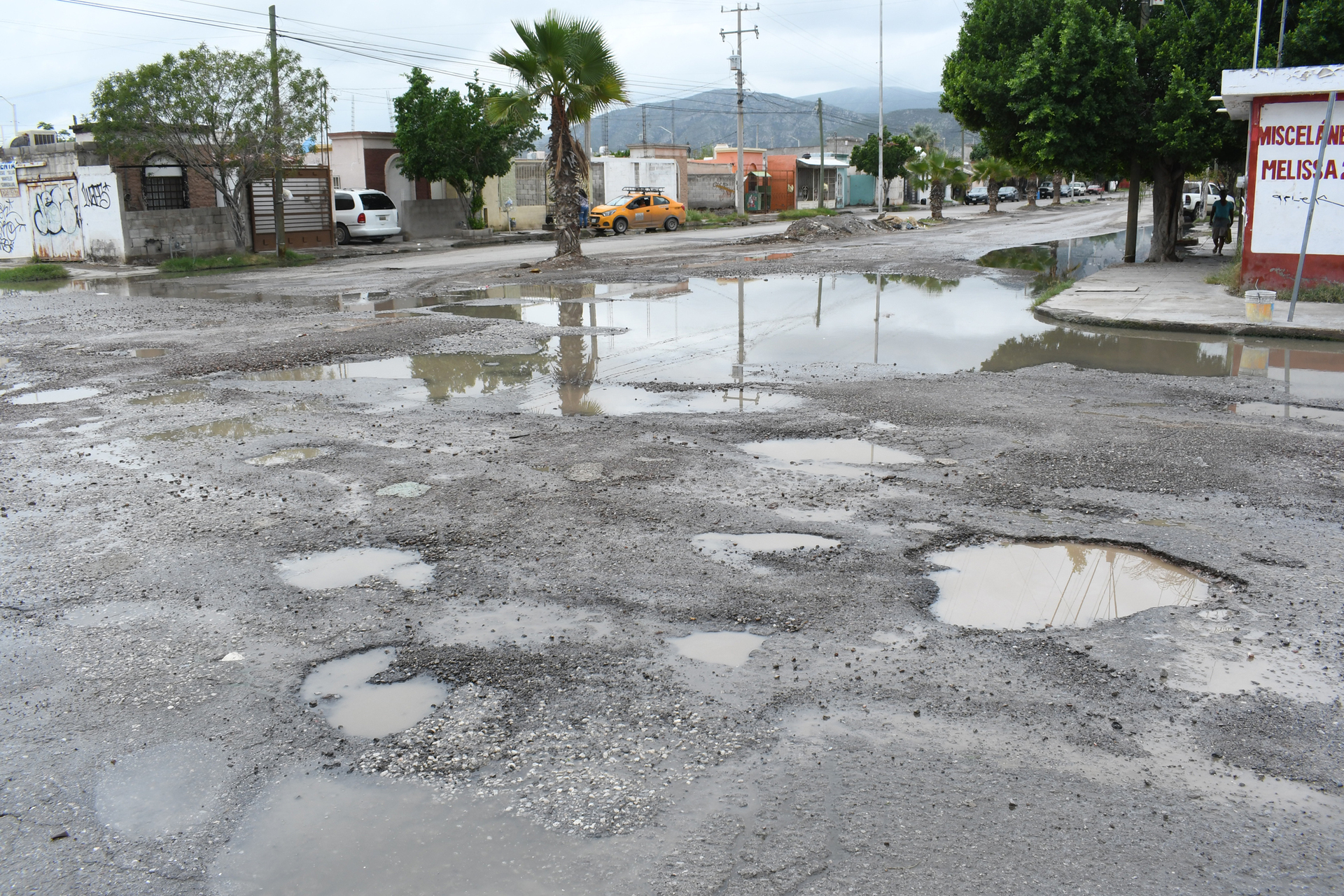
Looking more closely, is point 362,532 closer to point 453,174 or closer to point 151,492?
point 151,492

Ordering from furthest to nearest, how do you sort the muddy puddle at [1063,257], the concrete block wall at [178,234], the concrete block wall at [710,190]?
the concrete block wall at [710,190], the concrete block wall at [178,234], the muddy puddle at [1063,257]

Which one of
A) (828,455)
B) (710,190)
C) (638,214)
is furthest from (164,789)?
(710,190)

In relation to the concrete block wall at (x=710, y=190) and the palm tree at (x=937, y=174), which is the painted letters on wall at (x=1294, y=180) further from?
the concrete block wall at (x=710, y=190)

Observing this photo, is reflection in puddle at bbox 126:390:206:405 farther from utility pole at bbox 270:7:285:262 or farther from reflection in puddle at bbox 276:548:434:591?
utility pole at bbox 270:7:285:262

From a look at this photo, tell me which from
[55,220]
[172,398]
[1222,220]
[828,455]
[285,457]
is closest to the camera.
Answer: [828,455]

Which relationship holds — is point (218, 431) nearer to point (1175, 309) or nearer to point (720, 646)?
point (720, 646)

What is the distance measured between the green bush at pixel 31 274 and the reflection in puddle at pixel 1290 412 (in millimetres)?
25972

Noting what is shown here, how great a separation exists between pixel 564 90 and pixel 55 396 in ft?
54.3

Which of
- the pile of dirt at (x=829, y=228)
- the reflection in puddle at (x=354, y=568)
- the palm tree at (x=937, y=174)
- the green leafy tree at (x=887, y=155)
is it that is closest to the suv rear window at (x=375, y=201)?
the pile of dirt at (x=829, y=228)

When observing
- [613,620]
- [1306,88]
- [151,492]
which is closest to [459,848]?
[613,620]

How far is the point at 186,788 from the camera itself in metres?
3.60

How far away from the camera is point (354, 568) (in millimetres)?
5562

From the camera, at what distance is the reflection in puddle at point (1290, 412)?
28.3 feet

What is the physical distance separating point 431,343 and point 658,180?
1725 inches
